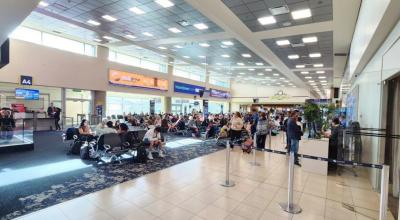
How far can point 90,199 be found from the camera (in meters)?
3.57

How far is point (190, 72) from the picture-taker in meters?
22.1

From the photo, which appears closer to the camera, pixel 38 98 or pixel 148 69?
pixel 38 98

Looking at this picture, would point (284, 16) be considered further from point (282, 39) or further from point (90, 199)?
point (90, 199)

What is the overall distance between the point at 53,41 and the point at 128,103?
260 inches

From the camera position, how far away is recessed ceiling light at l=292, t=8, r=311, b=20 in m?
6.27

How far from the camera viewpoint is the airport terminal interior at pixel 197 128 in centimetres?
342

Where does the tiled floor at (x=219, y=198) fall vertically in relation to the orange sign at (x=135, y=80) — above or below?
below

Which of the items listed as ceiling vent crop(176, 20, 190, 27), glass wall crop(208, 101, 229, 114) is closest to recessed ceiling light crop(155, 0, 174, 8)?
ceiling vent crop(176, 20, 190, 27)

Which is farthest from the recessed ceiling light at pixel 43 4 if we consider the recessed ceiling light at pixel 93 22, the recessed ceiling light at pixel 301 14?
the recessed ceiling light at pixel 301 14

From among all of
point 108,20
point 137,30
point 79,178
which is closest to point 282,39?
point 137,30

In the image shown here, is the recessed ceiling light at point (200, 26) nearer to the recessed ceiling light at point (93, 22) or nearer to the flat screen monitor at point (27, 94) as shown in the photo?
the recessed ceiling light at point (93, 22)

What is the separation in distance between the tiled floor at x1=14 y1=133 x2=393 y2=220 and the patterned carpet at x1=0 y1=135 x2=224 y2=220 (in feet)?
0.92

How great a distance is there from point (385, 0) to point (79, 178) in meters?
6.07

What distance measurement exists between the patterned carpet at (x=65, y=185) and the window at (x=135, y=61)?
10591mm
